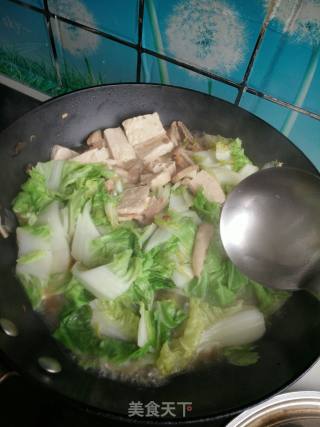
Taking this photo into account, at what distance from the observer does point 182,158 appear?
1792 mm

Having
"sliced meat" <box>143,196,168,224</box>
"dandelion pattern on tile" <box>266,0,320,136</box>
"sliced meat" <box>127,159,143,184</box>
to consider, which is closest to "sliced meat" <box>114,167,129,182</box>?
"sliced meat" <box>127,159,143,184</box>

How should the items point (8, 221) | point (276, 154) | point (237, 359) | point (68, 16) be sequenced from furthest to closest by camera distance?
point (68, 16), point (276, 154), point (8, 221), point (237, 359)

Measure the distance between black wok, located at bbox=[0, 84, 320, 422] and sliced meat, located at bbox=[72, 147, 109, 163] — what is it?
0.16 metres

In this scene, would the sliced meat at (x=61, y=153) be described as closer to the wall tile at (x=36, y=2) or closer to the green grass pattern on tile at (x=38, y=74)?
the green grass pattern on tile at (x=38, y=74)

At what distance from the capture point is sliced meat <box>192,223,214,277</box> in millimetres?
1434

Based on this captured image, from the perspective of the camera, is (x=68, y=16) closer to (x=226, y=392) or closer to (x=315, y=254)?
(x=315, y=254)

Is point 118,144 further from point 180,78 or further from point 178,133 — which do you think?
point 180,78

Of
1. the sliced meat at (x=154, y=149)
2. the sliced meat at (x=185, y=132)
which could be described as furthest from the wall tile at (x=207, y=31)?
the sliced meat at (x=154, y=149)

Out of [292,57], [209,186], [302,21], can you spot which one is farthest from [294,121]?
[209,186]

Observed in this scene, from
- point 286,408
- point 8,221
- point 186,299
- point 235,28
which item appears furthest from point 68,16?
point 286,408

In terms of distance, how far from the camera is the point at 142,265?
4.55 ft

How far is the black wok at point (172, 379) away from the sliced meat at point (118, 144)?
0.10 metres

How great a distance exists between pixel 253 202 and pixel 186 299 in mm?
479

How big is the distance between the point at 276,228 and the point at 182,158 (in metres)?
0.63
